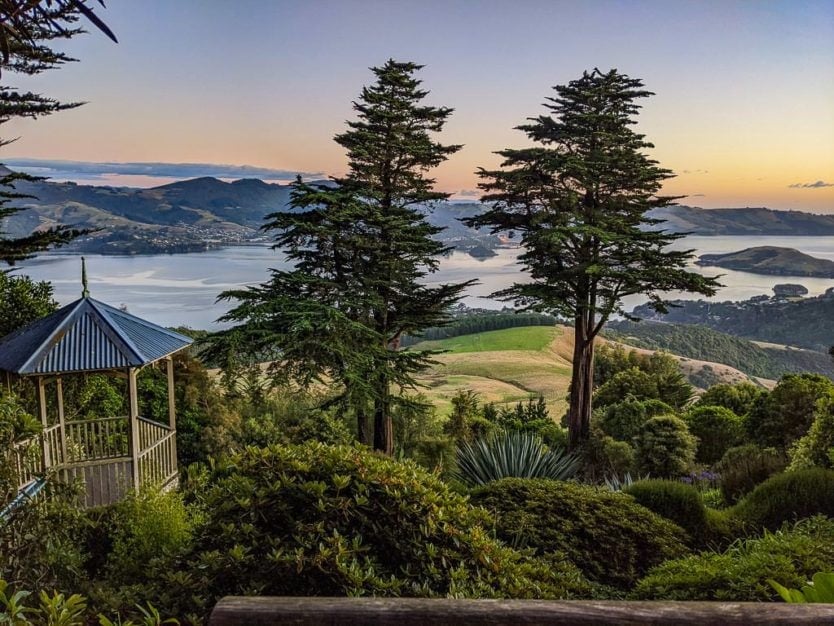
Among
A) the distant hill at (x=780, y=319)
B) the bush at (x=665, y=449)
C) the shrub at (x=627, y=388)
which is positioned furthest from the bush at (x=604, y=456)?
the distant hill at (x=780, y=319)

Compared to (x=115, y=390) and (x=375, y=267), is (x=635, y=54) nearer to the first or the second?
(x=375, y=267)

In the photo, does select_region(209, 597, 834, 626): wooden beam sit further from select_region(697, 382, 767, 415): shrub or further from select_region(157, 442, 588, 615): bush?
select_region(697, 382, 767, 415): shrub

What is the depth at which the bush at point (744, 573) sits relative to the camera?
6.74 ft

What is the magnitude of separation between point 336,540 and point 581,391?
13.2 m

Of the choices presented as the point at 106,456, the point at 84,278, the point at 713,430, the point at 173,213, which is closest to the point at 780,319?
the point at 713,430

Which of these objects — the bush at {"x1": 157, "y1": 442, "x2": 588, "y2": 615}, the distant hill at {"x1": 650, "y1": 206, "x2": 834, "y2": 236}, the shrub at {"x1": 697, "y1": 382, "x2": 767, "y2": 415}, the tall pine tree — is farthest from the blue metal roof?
the distant hill at {"x1": 650, "y1": 206, "x2": 834, "y2": 236}

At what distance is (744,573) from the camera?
2.17 meters

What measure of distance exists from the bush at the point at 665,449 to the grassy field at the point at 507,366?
22.5 metres

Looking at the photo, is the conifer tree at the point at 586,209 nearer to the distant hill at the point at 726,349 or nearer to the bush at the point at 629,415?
the bush at the point at 629,415

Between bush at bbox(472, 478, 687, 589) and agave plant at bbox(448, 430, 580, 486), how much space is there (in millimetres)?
2933

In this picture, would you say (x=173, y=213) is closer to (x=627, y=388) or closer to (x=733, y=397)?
(x=627, y=388)

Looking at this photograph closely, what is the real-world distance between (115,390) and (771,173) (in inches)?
840

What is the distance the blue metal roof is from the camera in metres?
6.48

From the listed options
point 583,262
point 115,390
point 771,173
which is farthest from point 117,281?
point 771,173
